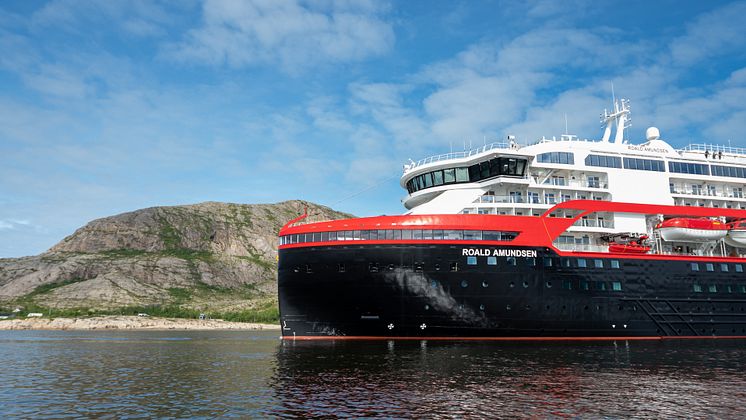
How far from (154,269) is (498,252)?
5341 inches

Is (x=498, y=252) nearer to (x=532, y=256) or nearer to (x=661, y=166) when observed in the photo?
(x=532, y=256)

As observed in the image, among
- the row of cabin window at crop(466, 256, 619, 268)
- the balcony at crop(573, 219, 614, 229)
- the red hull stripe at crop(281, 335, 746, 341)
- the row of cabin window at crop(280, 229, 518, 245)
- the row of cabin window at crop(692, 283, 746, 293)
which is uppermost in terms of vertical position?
the balcony at crop(573, 219, 614, 229)

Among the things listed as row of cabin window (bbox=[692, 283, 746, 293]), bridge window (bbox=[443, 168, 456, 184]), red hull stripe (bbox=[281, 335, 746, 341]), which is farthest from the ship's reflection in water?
bridge window (bbox=[443, 168, 456, 184])

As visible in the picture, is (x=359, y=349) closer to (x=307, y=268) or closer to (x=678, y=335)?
(x=307, y=268)

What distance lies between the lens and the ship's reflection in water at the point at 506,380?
18.4m

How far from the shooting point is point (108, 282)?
445 ft

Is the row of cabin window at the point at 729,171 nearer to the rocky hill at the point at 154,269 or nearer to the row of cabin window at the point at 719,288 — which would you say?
the row of cabin window at the point at 719,288

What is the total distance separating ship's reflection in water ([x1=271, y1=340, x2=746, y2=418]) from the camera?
18.4 meters

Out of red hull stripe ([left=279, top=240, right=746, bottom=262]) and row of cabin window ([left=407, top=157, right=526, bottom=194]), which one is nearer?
red hull stripe ([left=279, top=240, right=746, bottom=262])

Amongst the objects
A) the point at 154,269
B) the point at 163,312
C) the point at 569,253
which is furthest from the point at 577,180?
the point at 154,269

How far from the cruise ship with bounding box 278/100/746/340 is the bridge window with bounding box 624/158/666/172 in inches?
4.5

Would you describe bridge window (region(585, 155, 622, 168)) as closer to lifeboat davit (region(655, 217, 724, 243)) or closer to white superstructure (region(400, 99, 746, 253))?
white superstructure (region(400, 99, 746, 253))

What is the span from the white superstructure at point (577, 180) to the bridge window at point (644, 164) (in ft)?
0.23

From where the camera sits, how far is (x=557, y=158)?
42906mm
